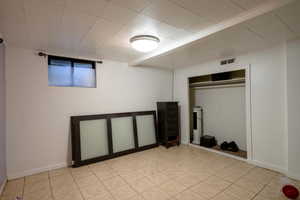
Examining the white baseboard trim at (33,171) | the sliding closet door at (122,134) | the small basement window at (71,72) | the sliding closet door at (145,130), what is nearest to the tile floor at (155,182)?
the white baseboard trim at (33,171)

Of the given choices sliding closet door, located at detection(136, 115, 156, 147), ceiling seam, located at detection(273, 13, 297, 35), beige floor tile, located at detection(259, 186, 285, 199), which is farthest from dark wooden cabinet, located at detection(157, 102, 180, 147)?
ceiling seam, located at detection(273, 13, 297, 35)

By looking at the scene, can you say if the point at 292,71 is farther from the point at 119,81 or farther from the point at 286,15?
the point at 119,81

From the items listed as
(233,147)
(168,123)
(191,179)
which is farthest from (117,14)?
(233,147)

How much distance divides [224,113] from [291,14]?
9.26ft

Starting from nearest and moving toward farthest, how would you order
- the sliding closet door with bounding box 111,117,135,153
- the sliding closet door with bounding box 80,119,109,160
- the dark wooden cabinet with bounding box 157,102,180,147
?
1. the sliding closet door with bounding box 80,119,109,160
2. the sliding closet door with bounding box 111,117,135,153
3. the dark wooden cabinet with bounding box 157,102,180,147

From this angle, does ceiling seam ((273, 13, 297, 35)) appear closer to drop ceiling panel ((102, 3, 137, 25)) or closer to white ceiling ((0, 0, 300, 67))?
white ceiling ((0, 0, 300, 67))

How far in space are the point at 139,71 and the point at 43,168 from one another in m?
3.09

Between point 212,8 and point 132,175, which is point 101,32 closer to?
point 212,8

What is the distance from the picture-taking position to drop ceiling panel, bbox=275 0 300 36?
1497 millimetres

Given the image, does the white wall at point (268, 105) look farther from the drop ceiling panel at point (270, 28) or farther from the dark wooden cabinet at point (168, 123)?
the dark wooden cabinet at point (168, 123)

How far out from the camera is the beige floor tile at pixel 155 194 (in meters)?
1.97

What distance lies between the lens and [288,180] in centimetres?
232

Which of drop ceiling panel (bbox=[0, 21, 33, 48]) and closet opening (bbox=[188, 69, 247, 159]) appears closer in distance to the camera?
drop ceiling panel (bbox=[0, 21, 33, 48])

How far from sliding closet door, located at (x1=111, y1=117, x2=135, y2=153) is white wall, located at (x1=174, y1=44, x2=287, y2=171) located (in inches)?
108
